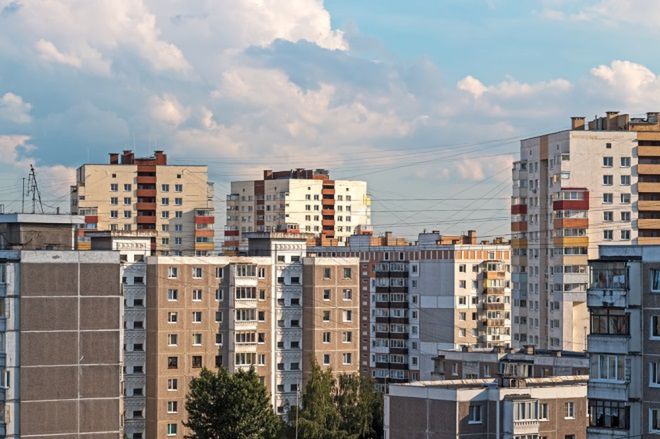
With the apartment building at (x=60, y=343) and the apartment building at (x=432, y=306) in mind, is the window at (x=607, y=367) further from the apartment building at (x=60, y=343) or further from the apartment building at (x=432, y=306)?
the apartment building at (x=432, y=306)

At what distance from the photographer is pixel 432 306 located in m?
135

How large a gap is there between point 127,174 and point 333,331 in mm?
63439

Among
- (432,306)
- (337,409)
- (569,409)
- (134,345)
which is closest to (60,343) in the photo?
(569,409)

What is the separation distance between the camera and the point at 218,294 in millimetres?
102500

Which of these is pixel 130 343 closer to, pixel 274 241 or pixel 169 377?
pixel 169 377

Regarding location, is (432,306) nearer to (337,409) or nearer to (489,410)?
(337,409)

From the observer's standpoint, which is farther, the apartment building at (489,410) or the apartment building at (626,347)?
the apartment building at (489,410)

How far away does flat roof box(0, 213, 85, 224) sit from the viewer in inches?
2776

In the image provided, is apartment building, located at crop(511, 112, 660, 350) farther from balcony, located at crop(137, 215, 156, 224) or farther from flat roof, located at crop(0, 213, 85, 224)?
balcony, located at crop(137, 215, 156, 224)

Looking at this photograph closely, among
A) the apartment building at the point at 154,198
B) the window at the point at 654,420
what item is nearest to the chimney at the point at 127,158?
the apartment building at the point at 154,198

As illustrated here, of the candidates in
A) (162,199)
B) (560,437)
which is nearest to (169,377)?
(560,437)

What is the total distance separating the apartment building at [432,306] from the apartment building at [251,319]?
27582mm

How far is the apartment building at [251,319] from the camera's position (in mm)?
100062

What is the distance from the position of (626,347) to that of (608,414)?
265 cm
